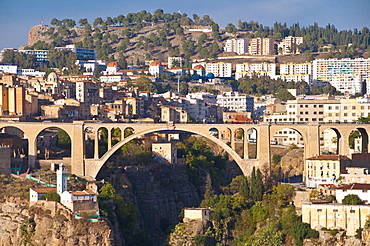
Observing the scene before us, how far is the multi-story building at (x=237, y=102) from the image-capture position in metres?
124

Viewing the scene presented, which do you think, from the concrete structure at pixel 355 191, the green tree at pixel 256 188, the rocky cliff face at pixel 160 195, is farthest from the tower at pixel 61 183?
the concrete structure at pixel 355 191

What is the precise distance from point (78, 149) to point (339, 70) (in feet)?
343

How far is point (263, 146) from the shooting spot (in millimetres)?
67875

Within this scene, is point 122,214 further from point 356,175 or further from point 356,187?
point 356,175

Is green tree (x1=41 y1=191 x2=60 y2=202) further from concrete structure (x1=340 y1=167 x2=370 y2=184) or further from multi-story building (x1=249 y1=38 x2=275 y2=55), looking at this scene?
multi-story building (x1=249 y1=38 x2=275 y2=55)

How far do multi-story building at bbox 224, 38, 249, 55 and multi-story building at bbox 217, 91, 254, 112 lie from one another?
65208 mm

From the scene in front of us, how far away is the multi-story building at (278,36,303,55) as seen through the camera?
7387 inches

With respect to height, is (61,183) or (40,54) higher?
(40,54)

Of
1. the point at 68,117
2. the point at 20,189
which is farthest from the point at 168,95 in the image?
the point at 20,189

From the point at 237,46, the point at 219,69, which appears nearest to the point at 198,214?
the point at 219,69

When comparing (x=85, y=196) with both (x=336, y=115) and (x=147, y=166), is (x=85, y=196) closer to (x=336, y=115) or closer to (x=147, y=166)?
(x=147, y=166)

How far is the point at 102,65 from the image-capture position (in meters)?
156

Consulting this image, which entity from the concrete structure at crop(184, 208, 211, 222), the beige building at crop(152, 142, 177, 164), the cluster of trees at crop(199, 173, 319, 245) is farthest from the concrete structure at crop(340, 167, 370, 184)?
the beige building at crop(152, 142, 177, 164)

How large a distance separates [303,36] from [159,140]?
405 ft
